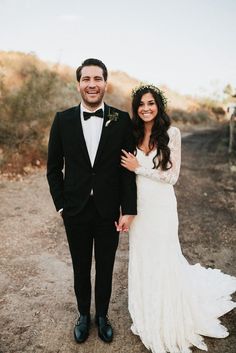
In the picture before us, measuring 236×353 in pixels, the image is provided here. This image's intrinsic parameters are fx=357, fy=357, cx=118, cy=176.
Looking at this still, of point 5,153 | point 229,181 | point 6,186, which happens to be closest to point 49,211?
point 6,186

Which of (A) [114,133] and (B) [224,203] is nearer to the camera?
(A) [114,133]

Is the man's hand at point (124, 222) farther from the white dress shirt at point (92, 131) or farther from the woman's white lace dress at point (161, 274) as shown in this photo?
the white dress shirt at point (92, 131)

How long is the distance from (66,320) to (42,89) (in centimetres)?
849

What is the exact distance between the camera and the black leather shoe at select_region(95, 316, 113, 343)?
3.37 meters

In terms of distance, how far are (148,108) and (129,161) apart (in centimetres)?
56

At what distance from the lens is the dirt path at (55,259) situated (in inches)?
135

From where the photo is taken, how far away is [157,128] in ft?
10.6

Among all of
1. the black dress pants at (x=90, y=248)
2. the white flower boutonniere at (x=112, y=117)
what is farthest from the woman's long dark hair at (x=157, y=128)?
the black dress pants at (x=90, y=248)

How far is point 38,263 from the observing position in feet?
16.6

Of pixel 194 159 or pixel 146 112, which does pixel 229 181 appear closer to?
pixel 194 159

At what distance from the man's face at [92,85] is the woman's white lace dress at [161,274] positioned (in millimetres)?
643

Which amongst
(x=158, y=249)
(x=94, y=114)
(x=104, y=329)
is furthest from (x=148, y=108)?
(x=104, y=329)

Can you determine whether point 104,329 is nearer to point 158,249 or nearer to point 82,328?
point 82,328

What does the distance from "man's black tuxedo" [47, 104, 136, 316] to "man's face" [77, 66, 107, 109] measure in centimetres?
16
